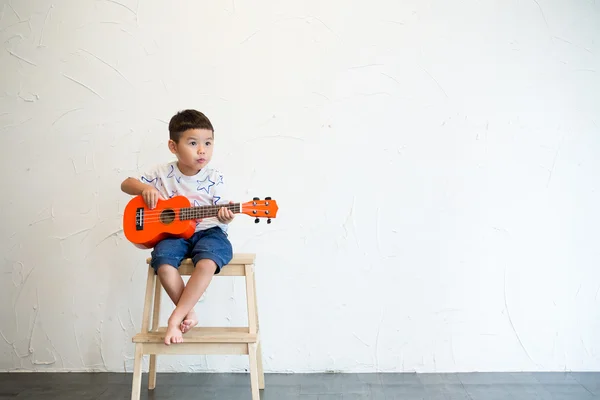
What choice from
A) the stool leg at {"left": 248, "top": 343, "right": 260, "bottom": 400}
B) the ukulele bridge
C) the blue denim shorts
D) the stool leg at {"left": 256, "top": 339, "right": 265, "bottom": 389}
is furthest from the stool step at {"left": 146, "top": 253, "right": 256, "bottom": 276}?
the stool leg at {"left": 256, "top": 339, "right": 265, "bottom": 389}

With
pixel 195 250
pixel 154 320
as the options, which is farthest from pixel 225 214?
pixel 154 320

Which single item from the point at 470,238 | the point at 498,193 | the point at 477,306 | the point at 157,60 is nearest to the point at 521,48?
the point at 498,193

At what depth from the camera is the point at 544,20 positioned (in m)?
2.32

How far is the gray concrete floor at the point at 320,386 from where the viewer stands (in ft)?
6.85

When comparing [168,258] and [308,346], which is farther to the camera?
[308,346]

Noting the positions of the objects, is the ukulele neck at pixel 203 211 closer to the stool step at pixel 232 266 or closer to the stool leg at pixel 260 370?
the stool step at pixel 232 266

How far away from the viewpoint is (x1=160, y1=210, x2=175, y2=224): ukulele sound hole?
6.34 feet

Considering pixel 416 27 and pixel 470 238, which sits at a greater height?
pixel 416 27

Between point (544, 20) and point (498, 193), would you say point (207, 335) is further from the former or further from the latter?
point (544, 20)

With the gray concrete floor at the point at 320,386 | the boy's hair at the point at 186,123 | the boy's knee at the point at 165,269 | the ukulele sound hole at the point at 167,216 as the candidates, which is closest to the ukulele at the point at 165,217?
the ukulele sound hole at the point at 167,216

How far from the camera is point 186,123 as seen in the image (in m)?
1.98

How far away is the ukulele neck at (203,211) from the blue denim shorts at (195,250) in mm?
103

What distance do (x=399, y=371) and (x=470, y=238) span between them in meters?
0.59

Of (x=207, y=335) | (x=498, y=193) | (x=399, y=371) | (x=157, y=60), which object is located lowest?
(x=399, y=371)
